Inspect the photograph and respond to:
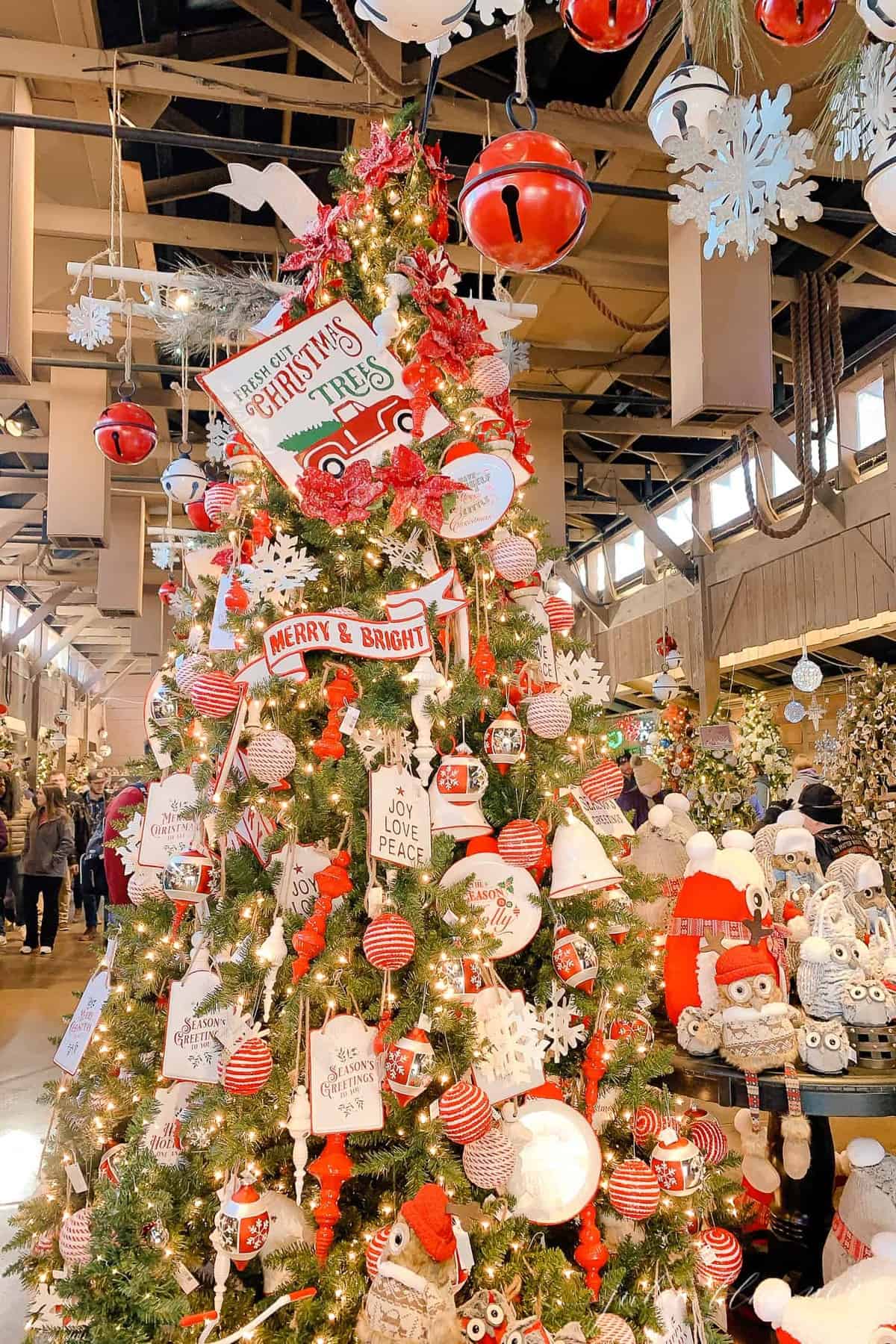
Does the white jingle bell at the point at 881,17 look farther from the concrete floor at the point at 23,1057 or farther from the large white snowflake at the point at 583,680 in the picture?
the concrete floor at the point at 23,1057

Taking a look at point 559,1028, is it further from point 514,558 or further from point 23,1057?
point 23,1057

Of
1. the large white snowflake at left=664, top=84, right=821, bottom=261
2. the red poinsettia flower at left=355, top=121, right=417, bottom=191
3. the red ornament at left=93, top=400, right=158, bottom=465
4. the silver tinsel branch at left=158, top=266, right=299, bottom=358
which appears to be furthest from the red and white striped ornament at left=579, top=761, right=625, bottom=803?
the red ornament at left=93, top=400, right=158, bottom=465

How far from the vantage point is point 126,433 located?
401 cm

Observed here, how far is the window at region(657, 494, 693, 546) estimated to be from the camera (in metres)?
9.20

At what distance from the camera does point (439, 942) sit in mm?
1887

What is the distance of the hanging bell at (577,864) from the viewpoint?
6.64ft

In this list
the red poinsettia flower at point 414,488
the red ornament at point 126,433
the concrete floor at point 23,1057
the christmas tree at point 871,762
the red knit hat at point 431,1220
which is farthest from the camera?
the christmas tree at point 871,762

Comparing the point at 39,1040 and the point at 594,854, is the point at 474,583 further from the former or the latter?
the point at 39,1040

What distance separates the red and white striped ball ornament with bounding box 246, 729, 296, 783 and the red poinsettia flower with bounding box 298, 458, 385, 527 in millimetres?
481

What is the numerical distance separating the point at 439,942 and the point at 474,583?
0.84 m

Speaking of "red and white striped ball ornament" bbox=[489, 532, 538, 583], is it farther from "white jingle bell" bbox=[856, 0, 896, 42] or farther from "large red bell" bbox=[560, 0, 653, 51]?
"white jingle bell" bbox=[856, 0, 896, 42]

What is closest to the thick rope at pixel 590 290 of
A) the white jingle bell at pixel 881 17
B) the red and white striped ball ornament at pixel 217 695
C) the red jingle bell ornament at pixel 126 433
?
the red jingle bell ornament at pixel 126 433

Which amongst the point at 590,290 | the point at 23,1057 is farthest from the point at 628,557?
the point at 23,1057

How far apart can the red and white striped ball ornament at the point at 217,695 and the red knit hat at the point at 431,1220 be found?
1.03m
